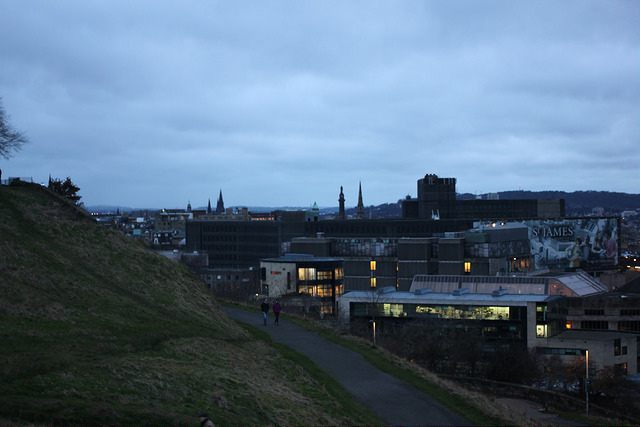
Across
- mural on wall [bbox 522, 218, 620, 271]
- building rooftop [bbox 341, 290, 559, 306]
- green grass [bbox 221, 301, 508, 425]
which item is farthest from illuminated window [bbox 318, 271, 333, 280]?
mural on wall [bbox 522, 218, 620, 271]

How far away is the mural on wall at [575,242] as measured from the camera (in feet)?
564

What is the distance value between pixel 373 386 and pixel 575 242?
6408 inches

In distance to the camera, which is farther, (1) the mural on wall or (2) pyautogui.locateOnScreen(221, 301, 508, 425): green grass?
(1) the mural on wall

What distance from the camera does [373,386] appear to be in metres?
30.0

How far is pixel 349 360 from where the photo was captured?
3503 cm

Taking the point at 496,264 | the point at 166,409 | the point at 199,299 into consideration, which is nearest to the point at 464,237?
the point at 496,264

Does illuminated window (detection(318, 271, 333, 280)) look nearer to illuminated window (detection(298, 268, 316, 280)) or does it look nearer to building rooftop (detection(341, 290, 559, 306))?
illuminated window (detection(298, 268, 316, 280))

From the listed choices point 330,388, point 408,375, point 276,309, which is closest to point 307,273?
point 276,309

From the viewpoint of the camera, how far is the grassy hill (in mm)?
19781

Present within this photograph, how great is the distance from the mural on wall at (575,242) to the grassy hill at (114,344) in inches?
5618

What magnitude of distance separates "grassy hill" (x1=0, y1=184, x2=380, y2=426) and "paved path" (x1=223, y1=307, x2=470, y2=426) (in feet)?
5.51

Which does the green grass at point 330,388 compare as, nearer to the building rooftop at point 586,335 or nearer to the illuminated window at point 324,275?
the building rooftop at point 586,335

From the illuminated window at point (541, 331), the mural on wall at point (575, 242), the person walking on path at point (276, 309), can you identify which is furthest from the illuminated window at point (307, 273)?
the mural on wall at point (575, 242)

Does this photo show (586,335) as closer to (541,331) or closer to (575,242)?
(541,331)
